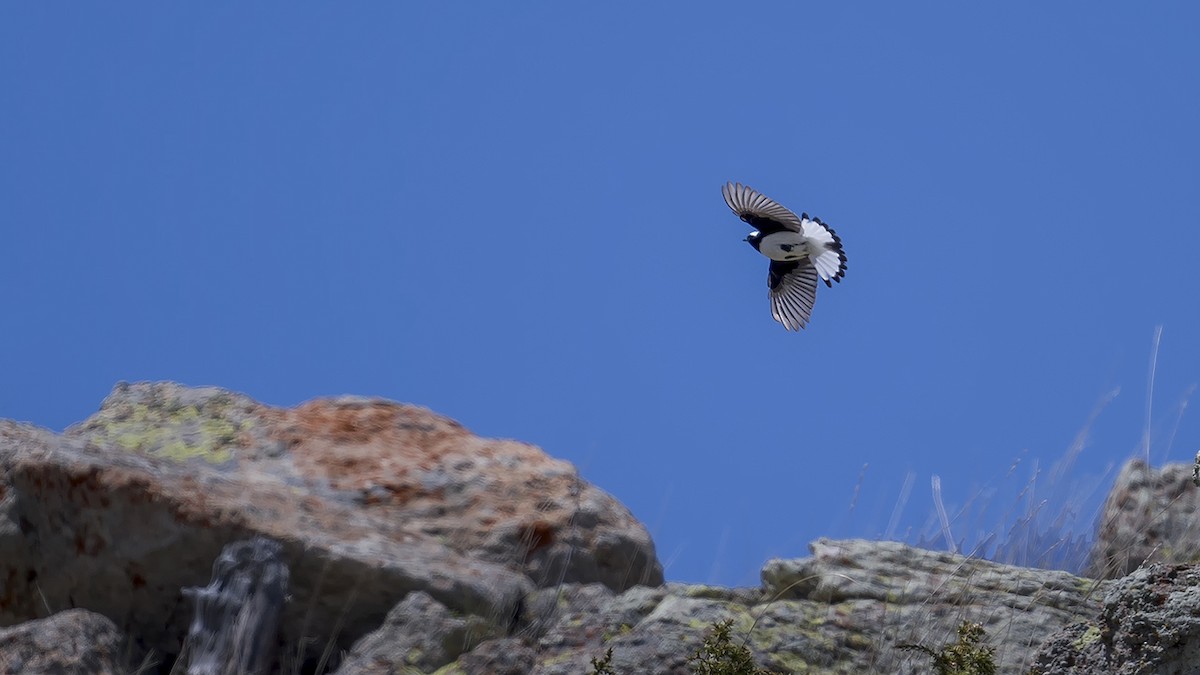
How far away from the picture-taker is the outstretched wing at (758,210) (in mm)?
8039

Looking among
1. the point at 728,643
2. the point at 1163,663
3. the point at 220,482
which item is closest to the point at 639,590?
the point at 728,643

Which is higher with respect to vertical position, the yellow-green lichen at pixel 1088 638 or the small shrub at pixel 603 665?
the small shrub at pixel 603 665

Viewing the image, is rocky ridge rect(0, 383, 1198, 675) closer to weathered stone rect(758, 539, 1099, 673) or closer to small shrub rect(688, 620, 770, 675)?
weathered stone rect(758, 539, 1099, 673)

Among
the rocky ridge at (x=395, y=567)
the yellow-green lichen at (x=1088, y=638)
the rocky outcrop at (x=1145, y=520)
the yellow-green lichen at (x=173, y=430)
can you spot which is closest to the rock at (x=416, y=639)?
the rocky ridge at (x=395, y=567)

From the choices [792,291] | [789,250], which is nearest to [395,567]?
[789,250]

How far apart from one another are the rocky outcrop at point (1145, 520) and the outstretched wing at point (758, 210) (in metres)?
2.09

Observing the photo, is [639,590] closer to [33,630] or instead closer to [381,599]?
[381,599]

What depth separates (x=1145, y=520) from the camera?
6.93m

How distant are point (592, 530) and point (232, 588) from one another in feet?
5.33

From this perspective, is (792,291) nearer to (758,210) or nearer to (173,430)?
(758,210)

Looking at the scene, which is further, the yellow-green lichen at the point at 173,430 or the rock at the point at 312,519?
the yellow-green lichen at the point at 173,430

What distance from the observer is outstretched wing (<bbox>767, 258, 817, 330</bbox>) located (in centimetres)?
863

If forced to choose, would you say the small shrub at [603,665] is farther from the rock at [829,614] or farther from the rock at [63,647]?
the rock at [63,647]

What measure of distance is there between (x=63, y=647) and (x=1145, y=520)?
4472 mm
